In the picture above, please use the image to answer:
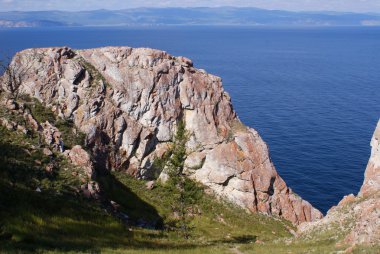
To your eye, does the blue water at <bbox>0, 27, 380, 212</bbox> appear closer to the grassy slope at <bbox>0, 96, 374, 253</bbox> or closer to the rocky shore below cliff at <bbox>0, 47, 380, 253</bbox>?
the rocky shore below cliff at <bbox>0, 47, 380, 253</bbox>

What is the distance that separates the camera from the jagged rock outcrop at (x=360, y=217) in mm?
26406

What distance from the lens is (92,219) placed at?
31.4 meters

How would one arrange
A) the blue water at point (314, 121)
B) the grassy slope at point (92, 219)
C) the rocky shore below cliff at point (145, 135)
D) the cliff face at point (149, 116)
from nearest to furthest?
the grassy slope at point (92, 219) < the rocky shore below cliff at point (145, 135) < the cliff face at point (149, 116) < the blue water at point (314, 121)

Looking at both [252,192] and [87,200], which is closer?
[87,200]

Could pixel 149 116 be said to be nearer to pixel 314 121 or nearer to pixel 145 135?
pixel 145 135

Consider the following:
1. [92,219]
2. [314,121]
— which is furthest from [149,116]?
[314,121]

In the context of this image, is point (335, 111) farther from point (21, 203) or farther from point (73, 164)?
point (21, 203)

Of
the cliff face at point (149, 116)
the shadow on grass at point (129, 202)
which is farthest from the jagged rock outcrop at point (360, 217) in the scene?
the shadow on grass at point (129, 202)

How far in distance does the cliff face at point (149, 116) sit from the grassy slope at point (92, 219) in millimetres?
3593

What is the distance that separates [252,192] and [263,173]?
389cm

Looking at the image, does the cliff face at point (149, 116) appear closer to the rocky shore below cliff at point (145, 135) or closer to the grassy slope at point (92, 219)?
the rocky shore below cliff at point (145, 135)

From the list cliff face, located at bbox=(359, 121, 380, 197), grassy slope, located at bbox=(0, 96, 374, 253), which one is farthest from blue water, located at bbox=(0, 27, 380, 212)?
grassy slope, located at bbox=(0, 96, 374, 253)

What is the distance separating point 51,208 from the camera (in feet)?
96.3

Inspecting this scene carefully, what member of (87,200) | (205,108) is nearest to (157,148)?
(205,108)
